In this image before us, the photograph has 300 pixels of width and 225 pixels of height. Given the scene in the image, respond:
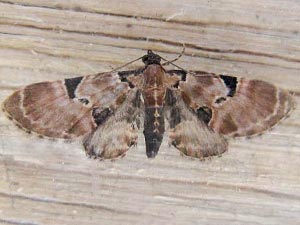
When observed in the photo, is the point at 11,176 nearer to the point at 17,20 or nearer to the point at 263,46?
the point at 17,20

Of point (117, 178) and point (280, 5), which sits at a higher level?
point (280, 5)

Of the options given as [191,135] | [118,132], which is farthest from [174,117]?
[118,132]

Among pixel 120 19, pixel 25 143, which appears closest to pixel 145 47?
pixel 120 19

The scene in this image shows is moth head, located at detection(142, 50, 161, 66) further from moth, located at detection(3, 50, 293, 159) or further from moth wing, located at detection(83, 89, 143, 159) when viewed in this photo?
moth wing, located at detection(83, 89, 143, 159)

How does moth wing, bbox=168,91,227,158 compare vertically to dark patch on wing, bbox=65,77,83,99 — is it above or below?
below

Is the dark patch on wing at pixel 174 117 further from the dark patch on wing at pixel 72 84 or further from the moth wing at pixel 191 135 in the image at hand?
the dark patch on wing at pixel 72 84

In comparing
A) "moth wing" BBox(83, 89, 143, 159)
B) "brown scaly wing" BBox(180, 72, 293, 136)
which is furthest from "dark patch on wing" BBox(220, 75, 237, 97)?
"moth wing" BBox(83, 89, 143, 159)

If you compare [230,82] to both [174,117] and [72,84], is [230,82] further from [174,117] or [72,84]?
[72,84]
